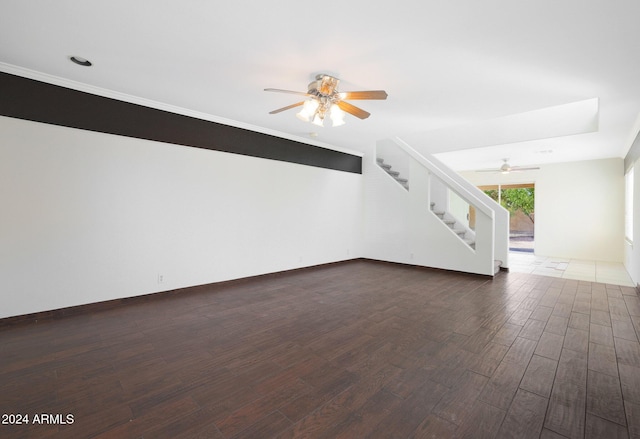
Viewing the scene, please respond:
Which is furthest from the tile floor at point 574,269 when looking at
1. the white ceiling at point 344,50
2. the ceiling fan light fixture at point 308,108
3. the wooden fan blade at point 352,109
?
the ceiling fan light fixture at point 308,108

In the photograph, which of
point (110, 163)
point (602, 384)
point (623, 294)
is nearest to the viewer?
point (602, 384)

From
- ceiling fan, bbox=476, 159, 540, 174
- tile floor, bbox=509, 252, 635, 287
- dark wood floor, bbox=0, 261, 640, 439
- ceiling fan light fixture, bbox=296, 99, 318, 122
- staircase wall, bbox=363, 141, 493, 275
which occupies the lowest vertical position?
dark wood floor, bbox=0, 261, 640, 439

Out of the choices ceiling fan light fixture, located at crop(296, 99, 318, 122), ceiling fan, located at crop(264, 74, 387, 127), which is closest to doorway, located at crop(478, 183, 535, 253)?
ceiling fan, located at crop(264, 74, 387, 127)

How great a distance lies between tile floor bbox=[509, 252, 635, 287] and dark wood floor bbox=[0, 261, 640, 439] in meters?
1.63

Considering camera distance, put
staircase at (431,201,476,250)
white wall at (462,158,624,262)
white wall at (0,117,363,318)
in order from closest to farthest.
Result: white wall at (0,117,363,318), staircase at (431,201,476,250), white wall at (462,158,624,262)

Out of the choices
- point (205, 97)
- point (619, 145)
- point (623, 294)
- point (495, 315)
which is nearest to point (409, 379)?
point (495, 315)

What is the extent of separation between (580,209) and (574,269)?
243cm

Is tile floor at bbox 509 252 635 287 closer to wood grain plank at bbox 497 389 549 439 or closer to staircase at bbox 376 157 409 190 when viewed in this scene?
staircase at bbox 376 157 409 190

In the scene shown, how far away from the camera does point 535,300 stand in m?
3.94

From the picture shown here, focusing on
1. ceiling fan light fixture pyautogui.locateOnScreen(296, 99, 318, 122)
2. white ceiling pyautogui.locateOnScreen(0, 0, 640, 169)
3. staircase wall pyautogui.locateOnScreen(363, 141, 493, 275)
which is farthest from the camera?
staircase wall pyautogui.locateOnScreen(363, 141, 493, 275)

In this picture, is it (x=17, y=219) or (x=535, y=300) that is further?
(x=535, y=300)

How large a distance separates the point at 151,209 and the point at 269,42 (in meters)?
2.78

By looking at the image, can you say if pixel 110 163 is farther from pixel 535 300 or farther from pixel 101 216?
pixel 535 300

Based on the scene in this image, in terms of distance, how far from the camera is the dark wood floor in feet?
5.29
